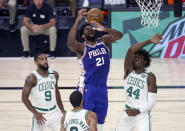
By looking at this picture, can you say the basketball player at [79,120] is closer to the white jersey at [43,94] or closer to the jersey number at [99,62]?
the white jersey at [43,94]

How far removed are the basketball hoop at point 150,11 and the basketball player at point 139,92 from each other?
6.44 m

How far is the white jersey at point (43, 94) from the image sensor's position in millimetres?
6473

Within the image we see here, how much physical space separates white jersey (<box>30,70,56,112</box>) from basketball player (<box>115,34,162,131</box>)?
93 cm

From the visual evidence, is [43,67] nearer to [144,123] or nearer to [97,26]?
[97,26]

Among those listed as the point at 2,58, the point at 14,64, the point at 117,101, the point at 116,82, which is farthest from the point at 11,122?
the point at 2,58

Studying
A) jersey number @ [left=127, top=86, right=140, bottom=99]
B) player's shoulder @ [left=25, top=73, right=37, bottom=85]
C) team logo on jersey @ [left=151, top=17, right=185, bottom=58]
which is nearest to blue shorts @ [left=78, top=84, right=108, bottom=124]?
jersey number @ [left=127, top=86, right=140, bottom=99]

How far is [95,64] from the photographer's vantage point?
670cm

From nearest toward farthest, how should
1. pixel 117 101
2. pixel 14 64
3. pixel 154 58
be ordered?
1. pixel 117 101
2. pixel 14 64
3. pixel 154 58

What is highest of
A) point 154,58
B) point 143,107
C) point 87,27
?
point 87,27

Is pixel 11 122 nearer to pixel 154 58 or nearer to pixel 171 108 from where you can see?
pixel 171 108

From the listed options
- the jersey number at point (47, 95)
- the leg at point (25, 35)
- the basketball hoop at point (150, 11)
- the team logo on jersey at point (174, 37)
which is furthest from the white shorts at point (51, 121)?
the team logo on jersey at point (174, 37)

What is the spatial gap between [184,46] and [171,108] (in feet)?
18.7

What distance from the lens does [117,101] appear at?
9.43 m

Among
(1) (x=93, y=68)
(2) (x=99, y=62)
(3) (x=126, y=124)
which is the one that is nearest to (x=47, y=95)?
(1) (x=93, y=68)
